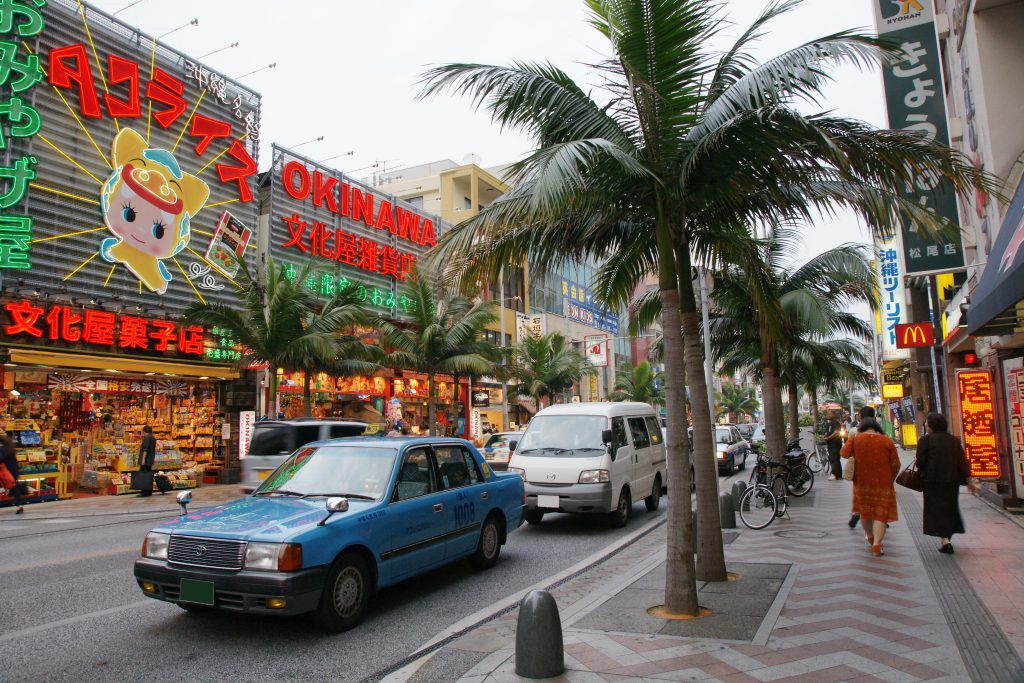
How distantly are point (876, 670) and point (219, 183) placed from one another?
888 inches

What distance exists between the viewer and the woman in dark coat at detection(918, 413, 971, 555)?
8328 mm

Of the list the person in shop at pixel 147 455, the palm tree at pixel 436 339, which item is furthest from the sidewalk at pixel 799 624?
the palm tree at pixel 436 339

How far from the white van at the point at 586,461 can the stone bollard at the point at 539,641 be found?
6381mm

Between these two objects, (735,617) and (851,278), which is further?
(851,278)

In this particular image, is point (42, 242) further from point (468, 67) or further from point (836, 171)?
point (836, 171)

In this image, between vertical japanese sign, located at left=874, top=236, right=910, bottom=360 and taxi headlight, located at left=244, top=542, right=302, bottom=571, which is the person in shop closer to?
taxi headlight, located at left=244, top=542, right=302, bottom=571

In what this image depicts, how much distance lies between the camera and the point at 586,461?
1127 cm

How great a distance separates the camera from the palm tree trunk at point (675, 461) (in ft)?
20.1

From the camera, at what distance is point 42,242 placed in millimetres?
17344

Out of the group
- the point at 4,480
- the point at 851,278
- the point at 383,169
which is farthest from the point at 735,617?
the point at 383,169

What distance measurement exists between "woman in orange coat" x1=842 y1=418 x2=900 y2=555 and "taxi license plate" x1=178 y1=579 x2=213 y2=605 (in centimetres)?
757

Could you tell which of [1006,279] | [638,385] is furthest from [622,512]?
[638,385]

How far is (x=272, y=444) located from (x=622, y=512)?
6606mm

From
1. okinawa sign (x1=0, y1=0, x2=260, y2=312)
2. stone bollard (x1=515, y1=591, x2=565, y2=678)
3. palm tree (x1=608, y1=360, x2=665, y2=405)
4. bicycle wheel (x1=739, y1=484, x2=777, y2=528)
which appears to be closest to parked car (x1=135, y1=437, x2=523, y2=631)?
stone bollard (x1=515, y1=591, x2=565, y2=678)
